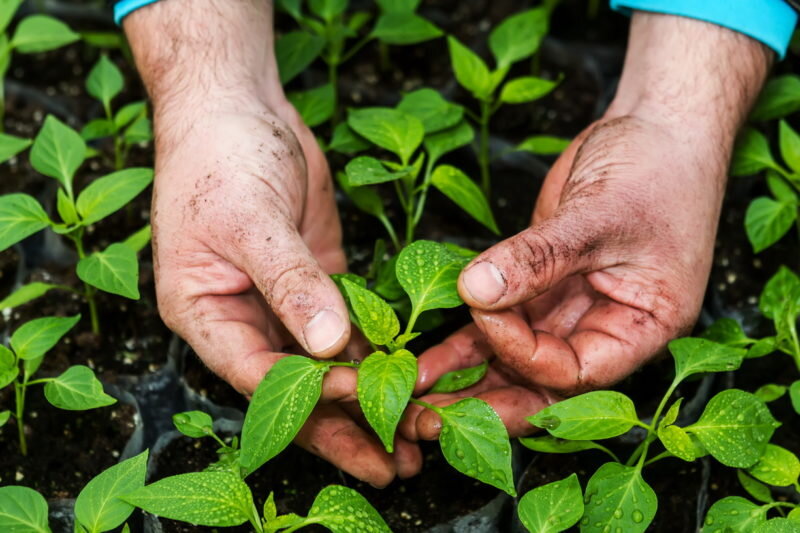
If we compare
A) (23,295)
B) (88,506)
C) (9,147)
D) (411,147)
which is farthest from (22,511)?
(411,147)

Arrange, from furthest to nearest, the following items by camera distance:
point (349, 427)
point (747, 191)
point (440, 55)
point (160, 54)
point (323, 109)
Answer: point (440, 55)
point (747, 191)
point (323, 109)
point (160, 54)
point (349, 427)

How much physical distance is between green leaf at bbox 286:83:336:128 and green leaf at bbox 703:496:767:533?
92 centimetres

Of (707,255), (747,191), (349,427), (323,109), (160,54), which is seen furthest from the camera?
(747,191)

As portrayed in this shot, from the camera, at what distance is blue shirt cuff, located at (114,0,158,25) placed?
147 centimetres

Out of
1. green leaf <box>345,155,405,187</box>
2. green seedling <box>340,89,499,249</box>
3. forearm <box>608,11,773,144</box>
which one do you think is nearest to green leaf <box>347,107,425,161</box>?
green seedling <box>340,89,499,249</box>

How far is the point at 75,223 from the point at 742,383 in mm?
1113

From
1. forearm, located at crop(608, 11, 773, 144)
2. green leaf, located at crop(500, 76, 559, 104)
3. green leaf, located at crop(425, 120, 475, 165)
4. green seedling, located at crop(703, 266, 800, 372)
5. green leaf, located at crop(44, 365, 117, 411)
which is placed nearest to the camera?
green leaf, located at crop(44, 365, 117, 411)

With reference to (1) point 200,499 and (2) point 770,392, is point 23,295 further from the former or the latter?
(2) point 770,392

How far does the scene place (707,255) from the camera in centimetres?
134

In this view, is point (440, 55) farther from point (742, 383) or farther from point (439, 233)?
point (742, 383)

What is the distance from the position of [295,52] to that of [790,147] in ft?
2.98

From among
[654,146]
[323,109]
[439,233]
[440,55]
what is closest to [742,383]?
[654,146]

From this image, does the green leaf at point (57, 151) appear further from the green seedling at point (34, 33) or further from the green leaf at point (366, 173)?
the green leaf at point (366, 173)

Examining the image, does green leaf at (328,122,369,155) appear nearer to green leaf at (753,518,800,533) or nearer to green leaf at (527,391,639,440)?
green leaf at (527,391,639,440)
